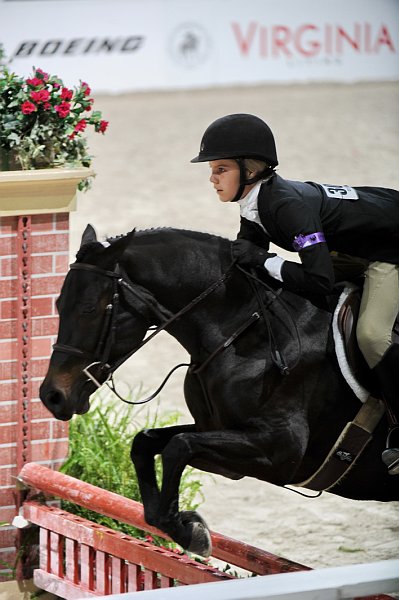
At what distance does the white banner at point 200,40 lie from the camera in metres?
13.4

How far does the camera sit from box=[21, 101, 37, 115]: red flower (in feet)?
14.0

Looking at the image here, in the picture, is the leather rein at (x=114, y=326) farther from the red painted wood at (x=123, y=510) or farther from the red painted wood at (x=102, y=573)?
the red painted wood at (x=102, y=573)

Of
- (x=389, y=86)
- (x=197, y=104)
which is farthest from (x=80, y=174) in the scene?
(x=389, y=86)

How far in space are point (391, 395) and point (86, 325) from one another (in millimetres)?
988

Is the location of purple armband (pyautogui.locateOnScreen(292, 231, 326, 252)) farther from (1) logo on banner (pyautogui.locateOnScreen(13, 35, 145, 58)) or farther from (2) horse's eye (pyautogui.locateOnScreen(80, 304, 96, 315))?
(1) logo on banner (pyautogui.locateOnScreen(13, 35, 145, 58))

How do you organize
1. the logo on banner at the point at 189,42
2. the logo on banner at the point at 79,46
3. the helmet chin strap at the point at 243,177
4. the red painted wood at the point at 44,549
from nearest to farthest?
the helmet chin strap at the point at 243,177, the red painted wood at the point at 44,549, the logo on banner at the point at 79,46, the logo on banner at the point at 189,42

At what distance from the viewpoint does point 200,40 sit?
14008 millimetres

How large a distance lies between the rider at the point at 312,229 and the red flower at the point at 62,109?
108cm

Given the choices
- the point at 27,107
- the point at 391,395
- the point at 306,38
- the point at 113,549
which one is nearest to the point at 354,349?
the point at 391,395

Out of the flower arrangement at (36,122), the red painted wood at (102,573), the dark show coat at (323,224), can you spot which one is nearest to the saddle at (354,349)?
the dark show coat at (323,224)

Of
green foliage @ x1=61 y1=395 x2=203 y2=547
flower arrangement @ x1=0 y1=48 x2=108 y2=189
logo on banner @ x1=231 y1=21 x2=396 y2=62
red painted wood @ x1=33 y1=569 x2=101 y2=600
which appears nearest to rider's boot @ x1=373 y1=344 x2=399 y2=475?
red painted wood @ x1=33 y1=569 x2=101 y2=600

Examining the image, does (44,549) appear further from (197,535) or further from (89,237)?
(89,237)

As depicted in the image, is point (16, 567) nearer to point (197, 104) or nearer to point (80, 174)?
point (80, 174)

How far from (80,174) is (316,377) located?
4.47ft
